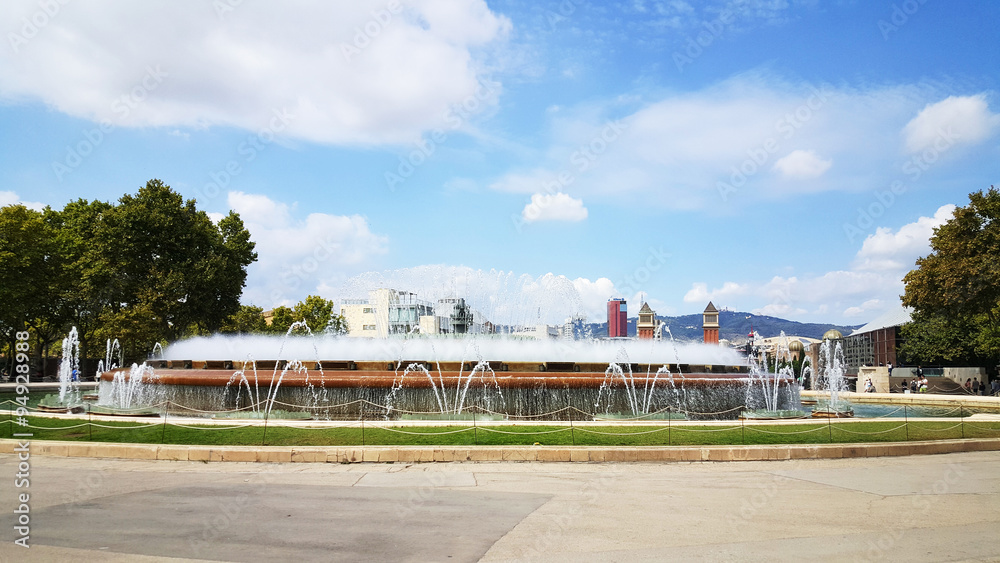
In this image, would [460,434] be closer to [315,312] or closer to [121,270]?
[121,270]

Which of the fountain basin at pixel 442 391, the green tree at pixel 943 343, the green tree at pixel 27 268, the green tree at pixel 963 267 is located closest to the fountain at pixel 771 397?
the fountain basin at pixel 442 391

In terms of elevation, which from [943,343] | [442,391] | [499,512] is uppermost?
[943,343]

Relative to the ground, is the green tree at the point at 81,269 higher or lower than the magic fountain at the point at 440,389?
higher

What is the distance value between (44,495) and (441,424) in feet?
27.6

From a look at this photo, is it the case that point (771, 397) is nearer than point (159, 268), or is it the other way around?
point (771, 397)

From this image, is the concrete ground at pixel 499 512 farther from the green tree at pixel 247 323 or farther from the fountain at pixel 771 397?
the green tree at pixel 247 323

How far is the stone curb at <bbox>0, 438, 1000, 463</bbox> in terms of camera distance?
12.2m

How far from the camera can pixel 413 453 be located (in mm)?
12227

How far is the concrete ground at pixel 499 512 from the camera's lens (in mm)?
6559

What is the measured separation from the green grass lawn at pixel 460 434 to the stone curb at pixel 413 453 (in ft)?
1.85

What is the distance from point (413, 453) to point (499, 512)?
167 inches

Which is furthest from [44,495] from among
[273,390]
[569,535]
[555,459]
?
[273,390]

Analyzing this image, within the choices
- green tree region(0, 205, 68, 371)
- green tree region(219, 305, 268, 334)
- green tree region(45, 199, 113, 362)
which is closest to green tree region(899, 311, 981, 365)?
green tree region(219, 305, 268, 334)

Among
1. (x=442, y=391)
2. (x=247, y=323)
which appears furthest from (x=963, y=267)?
(x=247, y=323)
